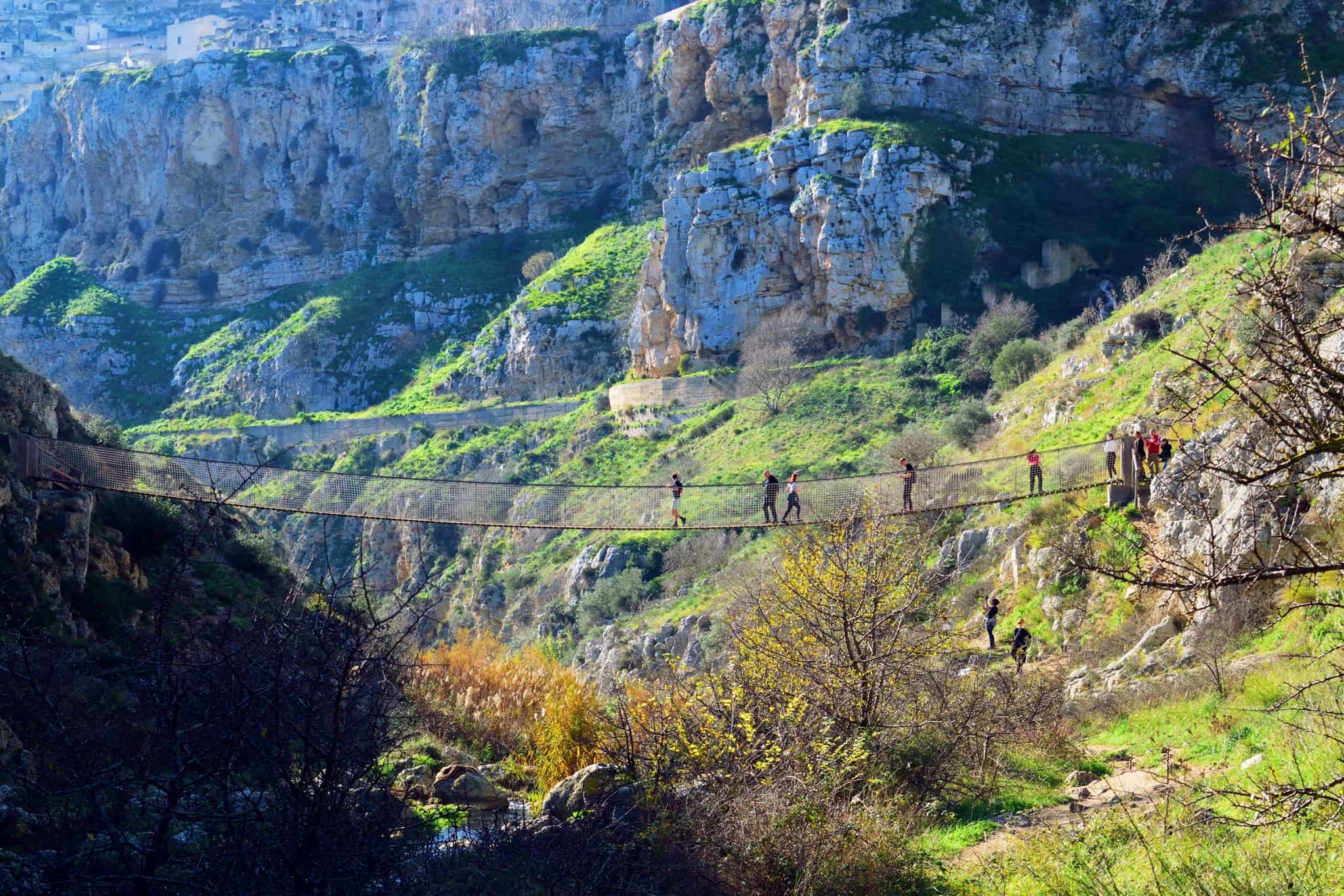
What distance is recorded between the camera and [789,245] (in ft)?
126

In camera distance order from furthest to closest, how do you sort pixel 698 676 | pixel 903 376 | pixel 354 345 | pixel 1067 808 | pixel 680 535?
Result: pixel 354 345 < pixel 903 376 < pixel 680 535 < pixel 698 676 < pixel 1067 808

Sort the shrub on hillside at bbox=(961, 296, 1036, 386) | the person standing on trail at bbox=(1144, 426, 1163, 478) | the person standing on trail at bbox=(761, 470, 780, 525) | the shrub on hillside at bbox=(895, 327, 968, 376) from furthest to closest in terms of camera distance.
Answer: the shrub on hillside at bbox=(895, 327, 968, 376) < the shrub on hillside at bbox=(961, 296, 1036, 386) < the person standing on trail at bbox=(761, 470, 780, 525) < the person standing on trail at bbox=(1144, 426, 1163, 478)

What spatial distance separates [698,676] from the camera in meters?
11.4

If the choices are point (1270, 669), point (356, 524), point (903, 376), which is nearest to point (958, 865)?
point (1270, 669)

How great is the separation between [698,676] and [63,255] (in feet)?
199

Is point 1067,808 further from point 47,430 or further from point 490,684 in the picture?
point 47,430

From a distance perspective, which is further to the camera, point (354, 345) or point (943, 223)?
point (354, 345)

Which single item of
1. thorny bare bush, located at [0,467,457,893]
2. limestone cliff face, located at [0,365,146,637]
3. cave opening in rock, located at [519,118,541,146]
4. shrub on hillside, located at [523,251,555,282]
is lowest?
thorny bare bush, located at [0,467,457,893]

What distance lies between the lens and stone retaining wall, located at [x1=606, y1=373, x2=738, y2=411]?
3766 cm

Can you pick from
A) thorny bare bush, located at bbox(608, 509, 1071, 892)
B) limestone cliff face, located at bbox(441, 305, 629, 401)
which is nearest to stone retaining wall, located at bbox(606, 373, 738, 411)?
limestone cliff face, located at bbox(441, 305, 629, 401)

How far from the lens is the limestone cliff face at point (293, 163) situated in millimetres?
56344

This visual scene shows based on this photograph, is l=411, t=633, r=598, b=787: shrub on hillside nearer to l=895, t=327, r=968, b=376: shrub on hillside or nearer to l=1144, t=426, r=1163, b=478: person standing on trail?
l=1144, t=426, r=1163, b=478: person standing on trail

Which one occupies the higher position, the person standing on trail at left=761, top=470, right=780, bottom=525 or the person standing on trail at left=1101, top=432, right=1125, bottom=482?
the person standing on trail at left=1101, top=432, right=1125, bottom=482

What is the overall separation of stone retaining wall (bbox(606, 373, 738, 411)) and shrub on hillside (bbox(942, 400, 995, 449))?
31.0 feet
